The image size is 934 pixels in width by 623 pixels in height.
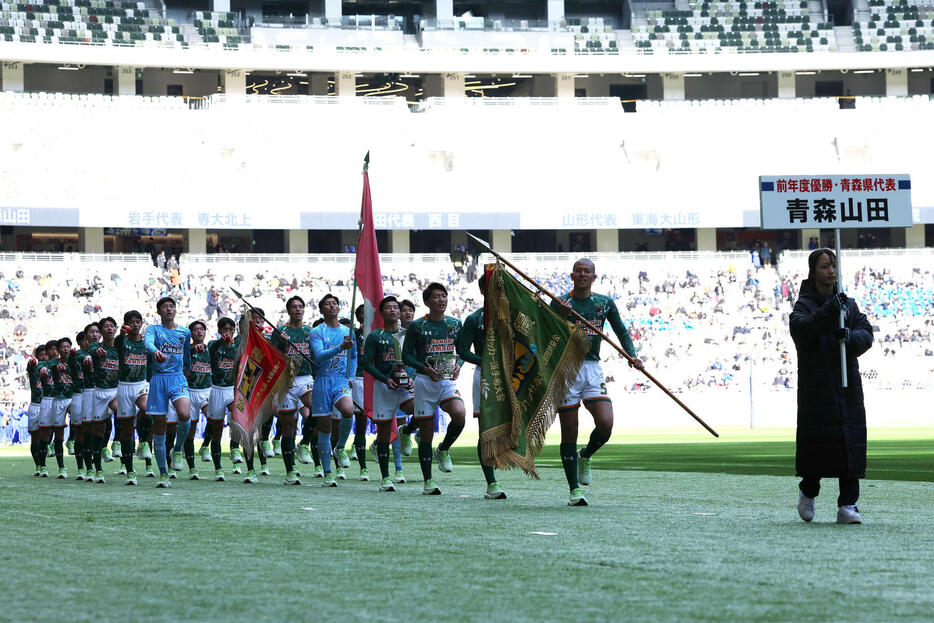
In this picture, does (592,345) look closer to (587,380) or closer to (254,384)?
(587,380)

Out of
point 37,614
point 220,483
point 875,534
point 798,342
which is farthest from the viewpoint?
point 220,483

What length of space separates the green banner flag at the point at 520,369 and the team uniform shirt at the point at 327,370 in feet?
10.4

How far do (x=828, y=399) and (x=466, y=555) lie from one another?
301cm

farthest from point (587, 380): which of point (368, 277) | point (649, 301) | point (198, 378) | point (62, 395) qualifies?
point (649, 301)

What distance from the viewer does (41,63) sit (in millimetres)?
Result: 56031

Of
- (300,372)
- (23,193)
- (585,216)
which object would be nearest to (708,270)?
(585,216)

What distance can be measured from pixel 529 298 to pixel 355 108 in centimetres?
4557

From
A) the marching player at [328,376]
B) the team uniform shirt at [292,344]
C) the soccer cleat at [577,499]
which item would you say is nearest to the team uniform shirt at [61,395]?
the team uniform shirt at [292,344]

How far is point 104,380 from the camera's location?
16.8m

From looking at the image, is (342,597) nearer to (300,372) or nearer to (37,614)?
(37,614)

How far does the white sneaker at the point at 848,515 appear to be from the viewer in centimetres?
899

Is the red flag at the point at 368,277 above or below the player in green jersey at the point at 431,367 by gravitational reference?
above

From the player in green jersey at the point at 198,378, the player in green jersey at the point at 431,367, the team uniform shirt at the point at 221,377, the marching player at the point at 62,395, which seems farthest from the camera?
the marching player at the point at 62,395

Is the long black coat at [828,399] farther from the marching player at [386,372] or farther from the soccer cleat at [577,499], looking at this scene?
the marching player at [386,372]
